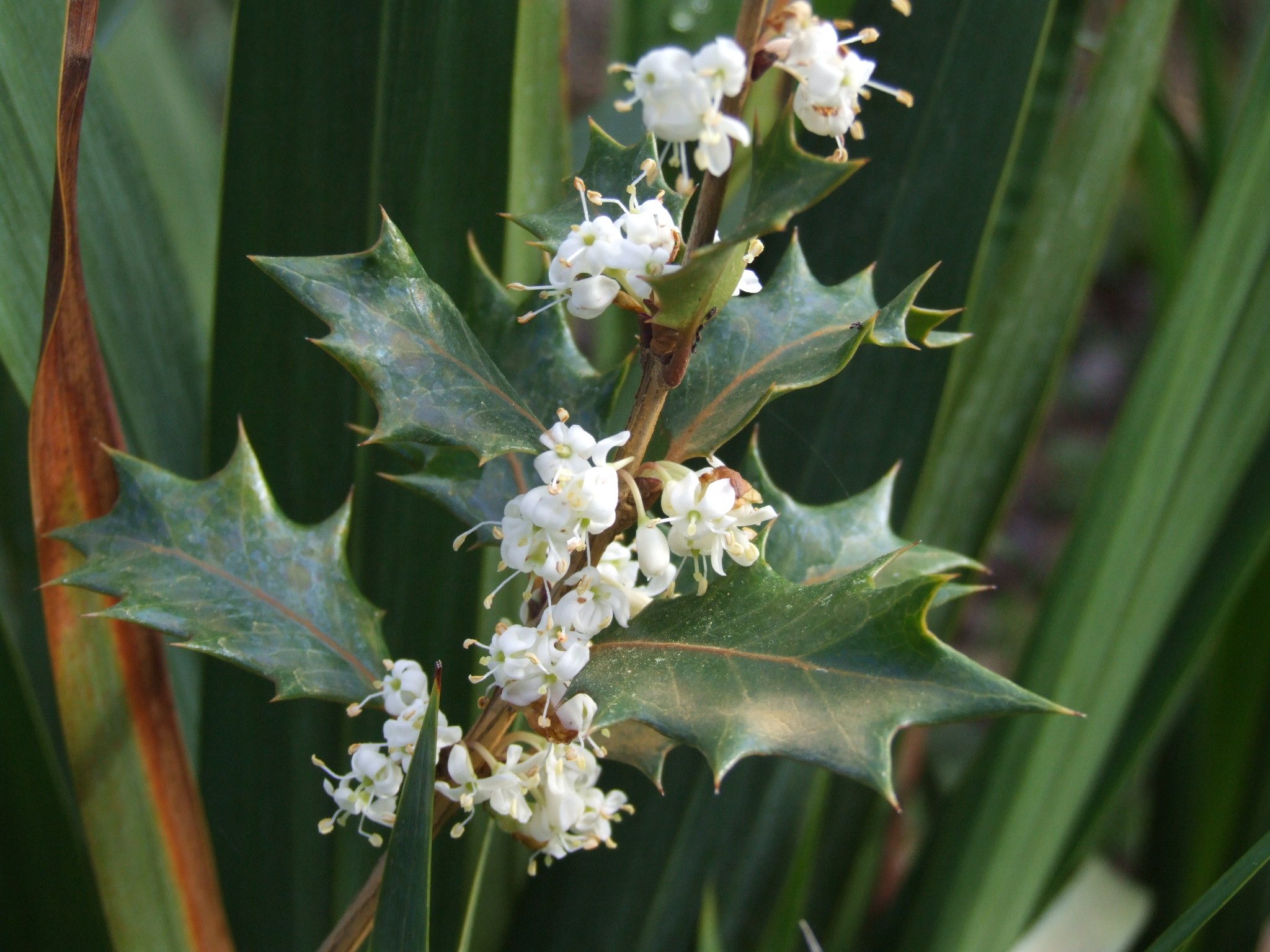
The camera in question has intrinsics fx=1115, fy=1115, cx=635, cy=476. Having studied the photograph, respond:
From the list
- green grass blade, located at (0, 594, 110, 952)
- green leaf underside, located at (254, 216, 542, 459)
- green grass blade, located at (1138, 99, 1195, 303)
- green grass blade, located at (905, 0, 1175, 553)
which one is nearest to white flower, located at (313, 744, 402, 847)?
green leaf underside, located at (254, 216, 542, 459)

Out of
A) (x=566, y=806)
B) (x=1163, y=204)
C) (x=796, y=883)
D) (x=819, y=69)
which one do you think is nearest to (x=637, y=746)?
(x=566, y=806)

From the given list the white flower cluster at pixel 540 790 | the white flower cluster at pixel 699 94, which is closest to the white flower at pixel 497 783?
the white flower cluster at pixel 540 790

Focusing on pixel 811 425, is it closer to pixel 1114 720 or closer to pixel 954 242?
pixel 954 242

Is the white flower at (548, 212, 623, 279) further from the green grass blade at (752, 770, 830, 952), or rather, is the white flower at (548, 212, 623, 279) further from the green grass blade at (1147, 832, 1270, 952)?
the green grass blade at (752, 770, 830, 952)

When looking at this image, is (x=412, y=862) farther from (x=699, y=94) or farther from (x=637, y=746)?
(x=699, y=94)

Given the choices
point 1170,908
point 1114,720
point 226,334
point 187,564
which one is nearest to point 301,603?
point 187,564
